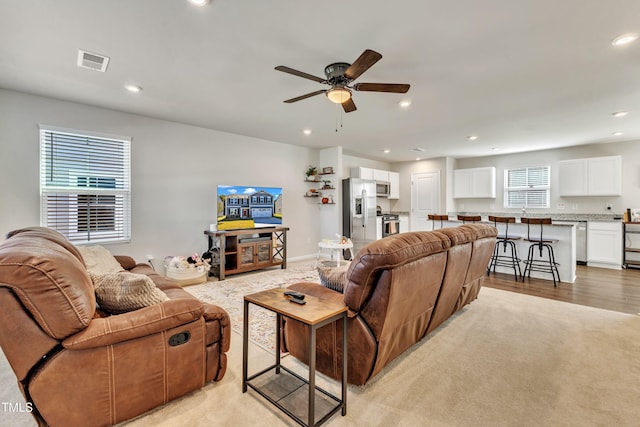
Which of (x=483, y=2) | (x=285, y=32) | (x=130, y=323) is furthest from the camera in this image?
(x=285, y=32)

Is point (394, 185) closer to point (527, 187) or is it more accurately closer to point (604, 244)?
point (527, 187)

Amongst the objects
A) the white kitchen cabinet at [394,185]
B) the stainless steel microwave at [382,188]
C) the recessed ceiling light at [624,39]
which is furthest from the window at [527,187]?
the recessed ceiling light at [624,39]

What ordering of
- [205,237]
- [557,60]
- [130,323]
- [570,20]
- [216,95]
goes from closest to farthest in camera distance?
[130,323] → [570,20] → [557,60] → [216,95] → [205,237]

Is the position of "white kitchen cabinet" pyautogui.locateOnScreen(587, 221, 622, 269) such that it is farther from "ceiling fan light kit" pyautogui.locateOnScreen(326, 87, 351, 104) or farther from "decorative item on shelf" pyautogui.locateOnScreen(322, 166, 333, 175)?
"ceiling fan light kit" pyautogui.locateOnScreen(326, 87, 351, 104)

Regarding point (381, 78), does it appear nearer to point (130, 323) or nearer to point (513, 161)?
point (130, 323)

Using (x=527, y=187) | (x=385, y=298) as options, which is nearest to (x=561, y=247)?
(x=527, y=187)

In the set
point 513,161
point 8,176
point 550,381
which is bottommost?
point 550,381

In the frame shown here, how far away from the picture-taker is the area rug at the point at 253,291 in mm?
2711

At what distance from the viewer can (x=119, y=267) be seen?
10.4 feet

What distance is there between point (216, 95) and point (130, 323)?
9.13 ft

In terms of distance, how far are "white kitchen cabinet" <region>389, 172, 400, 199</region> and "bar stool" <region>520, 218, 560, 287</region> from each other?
3.70 metres

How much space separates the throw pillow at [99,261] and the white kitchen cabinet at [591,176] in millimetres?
8209

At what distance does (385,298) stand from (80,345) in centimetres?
155

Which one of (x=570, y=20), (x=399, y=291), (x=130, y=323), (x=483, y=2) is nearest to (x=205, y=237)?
(x=130, y=323)
